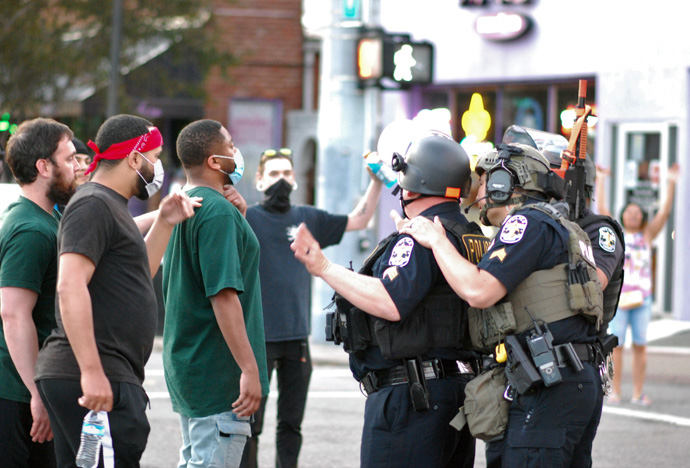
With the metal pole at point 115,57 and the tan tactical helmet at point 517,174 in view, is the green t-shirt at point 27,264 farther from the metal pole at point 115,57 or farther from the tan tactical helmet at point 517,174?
the metal pole at point 115,57

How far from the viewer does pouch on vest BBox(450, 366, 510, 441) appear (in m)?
4.06

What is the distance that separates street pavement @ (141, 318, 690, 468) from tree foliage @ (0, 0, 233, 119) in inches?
349

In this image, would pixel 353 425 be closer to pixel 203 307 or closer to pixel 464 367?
pixel 203 307

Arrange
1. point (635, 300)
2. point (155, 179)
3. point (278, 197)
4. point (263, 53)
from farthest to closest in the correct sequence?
point (263, 53), point (635, 300), point (278, 197), point (155, 179)

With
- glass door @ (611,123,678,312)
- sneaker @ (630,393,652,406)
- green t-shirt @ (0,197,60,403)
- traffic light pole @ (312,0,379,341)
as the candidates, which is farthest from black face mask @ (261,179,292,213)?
glass door @ (611,123,678,312)

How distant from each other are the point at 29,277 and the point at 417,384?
5.46 ft

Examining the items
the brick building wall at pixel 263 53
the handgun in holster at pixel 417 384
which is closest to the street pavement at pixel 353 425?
the handgun in holster at pixel 417 384

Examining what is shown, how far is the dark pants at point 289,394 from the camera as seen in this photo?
6371 mm

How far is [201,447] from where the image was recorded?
4.57 metres

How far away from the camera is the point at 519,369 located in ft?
13.3

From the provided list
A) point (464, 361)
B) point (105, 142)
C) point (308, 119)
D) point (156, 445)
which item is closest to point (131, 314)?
point (105, 142)

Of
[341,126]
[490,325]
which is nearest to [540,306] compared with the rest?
[490,325]

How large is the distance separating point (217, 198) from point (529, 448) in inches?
70.2

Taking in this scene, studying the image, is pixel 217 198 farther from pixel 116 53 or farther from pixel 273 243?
pixel 116 53
